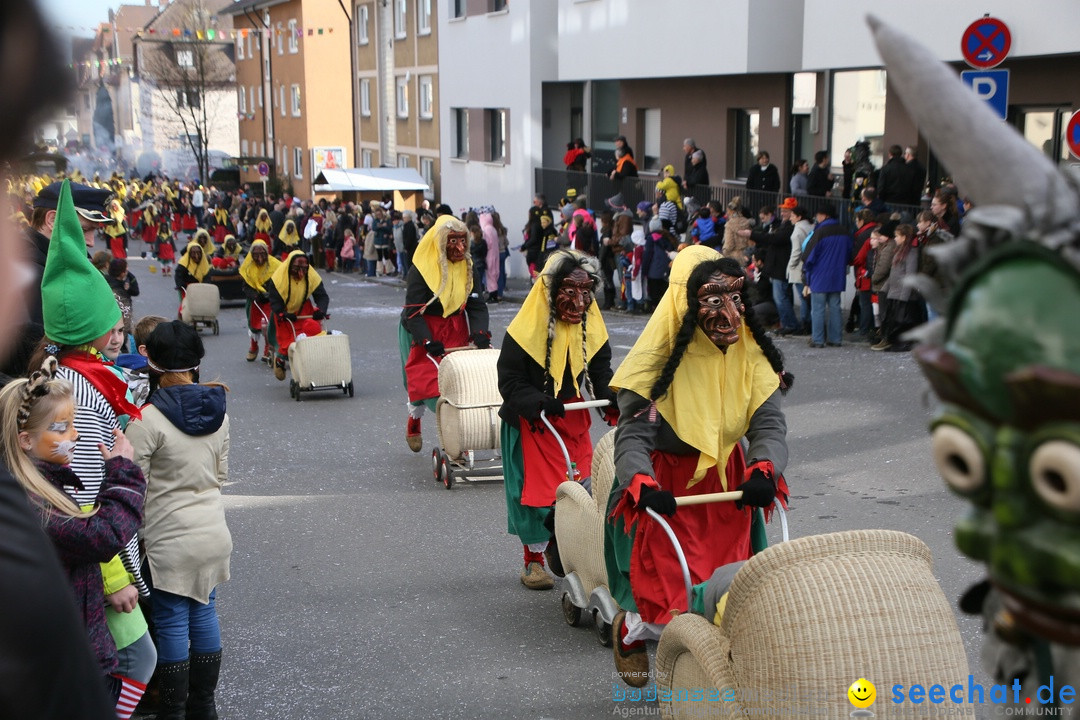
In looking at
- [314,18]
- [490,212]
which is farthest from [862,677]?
[314,18]

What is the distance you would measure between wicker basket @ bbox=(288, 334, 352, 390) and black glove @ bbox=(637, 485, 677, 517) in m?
9.50

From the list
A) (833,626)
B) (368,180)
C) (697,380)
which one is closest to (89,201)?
(697,380)

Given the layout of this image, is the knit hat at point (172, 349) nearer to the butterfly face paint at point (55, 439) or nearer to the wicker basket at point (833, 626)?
the butterfly face paint at point (55, 439)

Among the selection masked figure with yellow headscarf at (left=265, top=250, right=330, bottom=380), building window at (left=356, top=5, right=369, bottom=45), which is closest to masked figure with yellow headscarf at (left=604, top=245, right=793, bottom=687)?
masked figure with yellow headscarf at (left=265, top=250, right=330, bottom=380)

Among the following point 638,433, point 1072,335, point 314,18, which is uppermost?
point 314,18

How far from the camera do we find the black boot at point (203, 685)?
508cm

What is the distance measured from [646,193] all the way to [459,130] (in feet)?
41.4

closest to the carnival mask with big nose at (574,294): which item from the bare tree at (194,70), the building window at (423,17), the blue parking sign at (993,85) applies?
the blue parking sign at (993,85)

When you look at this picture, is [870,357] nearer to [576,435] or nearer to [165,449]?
[576,435]

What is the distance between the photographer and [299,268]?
47.2 feet

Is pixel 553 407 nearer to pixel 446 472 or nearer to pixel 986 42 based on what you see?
pixel 446 472

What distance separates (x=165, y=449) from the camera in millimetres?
4906

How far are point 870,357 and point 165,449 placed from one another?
1117 cm

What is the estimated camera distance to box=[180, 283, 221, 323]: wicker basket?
20.2m
